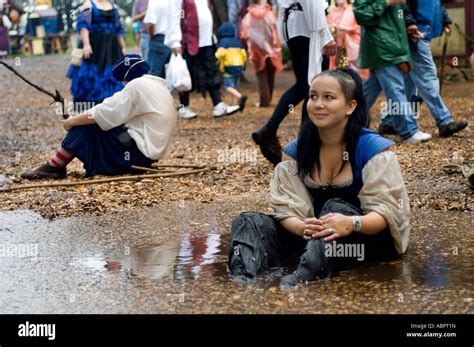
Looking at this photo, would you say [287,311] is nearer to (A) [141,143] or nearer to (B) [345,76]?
(B) [345,76]

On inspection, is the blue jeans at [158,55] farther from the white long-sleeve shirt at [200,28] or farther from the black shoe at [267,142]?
the black shoe at [267,142]

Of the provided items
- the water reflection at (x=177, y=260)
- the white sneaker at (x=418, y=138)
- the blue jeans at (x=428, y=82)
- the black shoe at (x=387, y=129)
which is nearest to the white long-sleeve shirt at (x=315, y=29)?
the white sneaker at (x=418, y=138)

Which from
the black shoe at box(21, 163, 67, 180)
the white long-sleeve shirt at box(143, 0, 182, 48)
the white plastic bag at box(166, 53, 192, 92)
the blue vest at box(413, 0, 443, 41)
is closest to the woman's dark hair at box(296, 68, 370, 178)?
the black shoe at box(21, 163, 67, 180)

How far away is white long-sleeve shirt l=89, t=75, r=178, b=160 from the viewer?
8328 mm

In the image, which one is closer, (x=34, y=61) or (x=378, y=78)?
(x=378, y=78)

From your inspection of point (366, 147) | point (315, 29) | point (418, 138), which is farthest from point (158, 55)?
point (366, 147)

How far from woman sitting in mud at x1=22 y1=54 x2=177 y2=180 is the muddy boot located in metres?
3.61

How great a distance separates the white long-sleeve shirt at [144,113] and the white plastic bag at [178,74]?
4026 millimetres

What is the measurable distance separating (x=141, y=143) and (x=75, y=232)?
2.01 m

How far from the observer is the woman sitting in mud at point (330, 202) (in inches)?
199

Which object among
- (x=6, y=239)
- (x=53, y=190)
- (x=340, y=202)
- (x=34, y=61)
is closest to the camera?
(x=340, y=202)

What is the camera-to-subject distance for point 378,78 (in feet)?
32.5
